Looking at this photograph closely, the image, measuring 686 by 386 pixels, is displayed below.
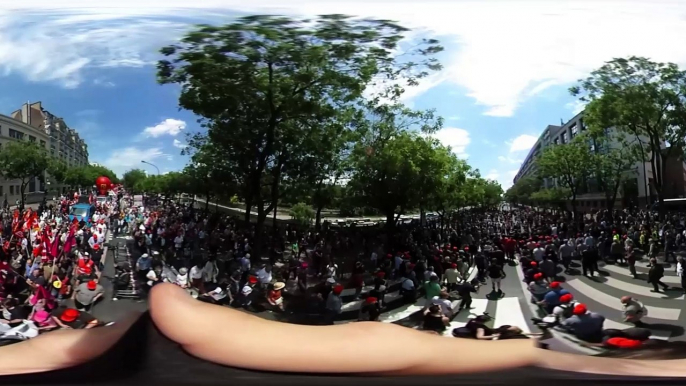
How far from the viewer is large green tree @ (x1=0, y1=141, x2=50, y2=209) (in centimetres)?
218

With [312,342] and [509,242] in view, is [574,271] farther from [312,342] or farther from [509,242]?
[312,342]

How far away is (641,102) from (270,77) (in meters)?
1.64

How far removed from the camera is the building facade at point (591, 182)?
6.24ft

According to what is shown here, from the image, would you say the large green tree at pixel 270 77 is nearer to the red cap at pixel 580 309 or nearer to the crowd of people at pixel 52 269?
the crowd of people at pixel 52 269

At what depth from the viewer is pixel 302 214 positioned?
192cm

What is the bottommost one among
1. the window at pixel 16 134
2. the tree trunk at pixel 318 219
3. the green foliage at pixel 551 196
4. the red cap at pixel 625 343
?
the red cap at pixel 625 343

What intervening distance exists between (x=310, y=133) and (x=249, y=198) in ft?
1.29

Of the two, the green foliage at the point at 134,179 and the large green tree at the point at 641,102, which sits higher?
the large green tree at the point at 641,102

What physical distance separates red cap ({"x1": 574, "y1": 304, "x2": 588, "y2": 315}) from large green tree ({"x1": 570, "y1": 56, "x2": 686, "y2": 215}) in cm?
80

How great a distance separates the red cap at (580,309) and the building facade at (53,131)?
7.67ft

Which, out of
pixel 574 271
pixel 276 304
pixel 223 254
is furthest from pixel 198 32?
pixel 574 271

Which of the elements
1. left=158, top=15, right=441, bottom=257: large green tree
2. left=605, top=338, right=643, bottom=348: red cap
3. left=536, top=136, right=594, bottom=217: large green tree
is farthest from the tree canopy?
left=605, top=338, right=643, bottom=348: red cap

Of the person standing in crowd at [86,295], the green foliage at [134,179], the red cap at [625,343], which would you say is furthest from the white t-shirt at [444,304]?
the person standing in crowd at [86,295]

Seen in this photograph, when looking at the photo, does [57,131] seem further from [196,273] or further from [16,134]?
[196,273]
